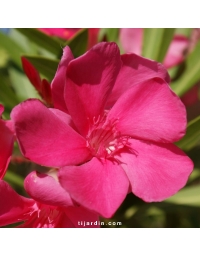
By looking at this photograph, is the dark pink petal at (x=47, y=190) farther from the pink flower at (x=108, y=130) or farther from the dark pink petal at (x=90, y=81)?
the dark pink petal at (x=90, y=81)

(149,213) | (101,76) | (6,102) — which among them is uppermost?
(101,76)

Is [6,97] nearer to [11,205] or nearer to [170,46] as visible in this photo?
[11,205]

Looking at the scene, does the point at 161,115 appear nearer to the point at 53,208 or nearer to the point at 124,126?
A: the point at 124,126

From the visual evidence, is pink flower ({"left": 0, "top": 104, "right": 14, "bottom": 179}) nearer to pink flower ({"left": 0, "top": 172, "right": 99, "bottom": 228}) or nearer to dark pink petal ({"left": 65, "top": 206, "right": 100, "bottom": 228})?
pink flower ({"left": 0, "top": 172, "right": 99, "bottom": 228})

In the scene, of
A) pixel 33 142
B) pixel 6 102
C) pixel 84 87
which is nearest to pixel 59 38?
pixel 6 102

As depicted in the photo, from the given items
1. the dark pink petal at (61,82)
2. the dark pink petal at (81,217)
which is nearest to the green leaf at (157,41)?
the dark pink petal at (61,82)

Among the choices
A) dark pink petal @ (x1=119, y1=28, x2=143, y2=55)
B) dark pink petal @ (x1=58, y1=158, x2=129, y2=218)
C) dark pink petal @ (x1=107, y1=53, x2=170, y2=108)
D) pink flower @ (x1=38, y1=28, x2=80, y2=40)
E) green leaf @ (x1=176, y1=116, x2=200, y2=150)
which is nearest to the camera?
dark pink petal @ (x1=58, y1=158, x2=129, y2=218)

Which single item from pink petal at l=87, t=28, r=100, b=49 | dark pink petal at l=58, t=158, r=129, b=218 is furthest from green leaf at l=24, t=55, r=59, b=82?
dark pink petal at l=58, t=158, r=129, b=218
